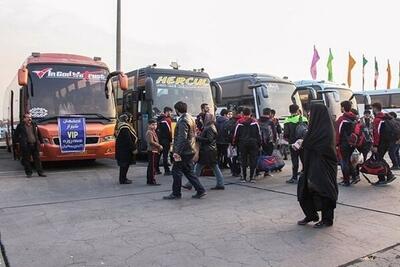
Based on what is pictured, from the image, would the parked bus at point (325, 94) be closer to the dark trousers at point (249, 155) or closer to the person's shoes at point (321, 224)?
the dark trousers at point (249, 155)

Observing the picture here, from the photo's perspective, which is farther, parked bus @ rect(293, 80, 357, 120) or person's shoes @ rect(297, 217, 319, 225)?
parked bus @ rect(293, 80, 357, 120)

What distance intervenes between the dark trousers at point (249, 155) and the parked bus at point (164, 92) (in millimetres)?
4871

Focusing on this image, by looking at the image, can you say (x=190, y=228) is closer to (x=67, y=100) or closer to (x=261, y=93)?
(x=67, y=100)

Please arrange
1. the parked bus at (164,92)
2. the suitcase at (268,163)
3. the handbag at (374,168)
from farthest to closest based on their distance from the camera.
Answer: the parked bus at (164,92) < the suitcase at (268,163) < the handbag at (374,168)

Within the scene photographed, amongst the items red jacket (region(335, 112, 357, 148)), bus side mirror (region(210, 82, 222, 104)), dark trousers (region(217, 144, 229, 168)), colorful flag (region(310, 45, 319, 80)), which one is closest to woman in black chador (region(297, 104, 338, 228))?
red jacket (region(335, 112, 357, 148))

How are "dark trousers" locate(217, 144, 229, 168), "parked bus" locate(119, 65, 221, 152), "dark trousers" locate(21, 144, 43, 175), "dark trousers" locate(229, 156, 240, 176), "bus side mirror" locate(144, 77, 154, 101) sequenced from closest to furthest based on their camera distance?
"dark trousers" locate(21, 144, 43, 175) → "dark trousers" locate(229, 156, 240, 176) → "dark trousers" locate(217, 144, 229, 168) → "bus side mirror" locate(144, 77, 154, 101) → "parked bus" locate(119, 65, 221, 152)

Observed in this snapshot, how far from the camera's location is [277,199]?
26.5 ft

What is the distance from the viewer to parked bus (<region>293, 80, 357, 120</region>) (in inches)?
709

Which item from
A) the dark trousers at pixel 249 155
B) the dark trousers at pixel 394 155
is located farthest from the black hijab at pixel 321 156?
the dark trousers at pixel 394 155

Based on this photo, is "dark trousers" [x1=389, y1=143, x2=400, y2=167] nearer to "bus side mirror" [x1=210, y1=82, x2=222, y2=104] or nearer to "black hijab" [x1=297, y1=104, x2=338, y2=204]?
"bus side mirror" [x1=210, y1=82, x2=222, y2=104]

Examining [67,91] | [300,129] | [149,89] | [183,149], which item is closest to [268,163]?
[300,129]

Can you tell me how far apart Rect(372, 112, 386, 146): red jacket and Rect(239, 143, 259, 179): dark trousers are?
2787 mm

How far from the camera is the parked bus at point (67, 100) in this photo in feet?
37.6

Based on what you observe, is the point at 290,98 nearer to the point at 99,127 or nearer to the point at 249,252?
the point at 99,127
